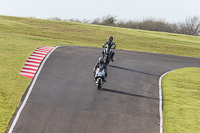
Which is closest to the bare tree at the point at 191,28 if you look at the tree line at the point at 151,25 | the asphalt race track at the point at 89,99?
the tree line at the point at 151,25

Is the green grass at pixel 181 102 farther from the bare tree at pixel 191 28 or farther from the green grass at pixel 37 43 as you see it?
the bare tree at pixel 191 28

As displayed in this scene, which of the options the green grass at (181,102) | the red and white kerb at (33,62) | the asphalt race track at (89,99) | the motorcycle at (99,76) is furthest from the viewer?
the red and white kerb at (33,62)

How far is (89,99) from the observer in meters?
17.1

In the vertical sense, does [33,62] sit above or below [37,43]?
below

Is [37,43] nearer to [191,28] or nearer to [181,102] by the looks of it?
[181,102]

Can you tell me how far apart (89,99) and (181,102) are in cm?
539

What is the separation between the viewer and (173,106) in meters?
16.9

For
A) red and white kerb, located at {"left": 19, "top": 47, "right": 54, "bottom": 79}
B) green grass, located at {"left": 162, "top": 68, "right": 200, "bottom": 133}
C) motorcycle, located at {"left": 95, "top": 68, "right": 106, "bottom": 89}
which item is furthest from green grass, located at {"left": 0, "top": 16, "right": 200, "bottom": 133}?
green grass, located at {"left": 162, "top": 68, "right": 200, "bottom": 133}

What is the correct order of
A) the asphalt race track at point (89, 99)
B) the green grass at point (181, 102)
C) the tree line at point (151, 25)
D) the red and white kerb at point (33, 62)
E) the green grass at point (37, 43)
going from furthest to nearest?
the tree line at point (151, 25) < the red and white kerb at point (33, 62) < the green grass at point (37, 43) < the green grass at point (181, 102) < the asphalt race track at point (89, 99)

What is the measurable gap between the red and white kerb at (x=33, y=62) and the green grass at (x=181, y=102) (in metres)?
9.12

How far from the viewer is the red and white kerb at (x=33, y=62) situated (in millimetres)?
20766

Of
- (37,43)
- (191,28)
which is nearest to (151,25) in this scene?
(191,28)

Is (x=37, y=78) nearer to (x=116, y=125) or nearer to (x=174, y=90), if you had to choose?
(x=116, y=125)

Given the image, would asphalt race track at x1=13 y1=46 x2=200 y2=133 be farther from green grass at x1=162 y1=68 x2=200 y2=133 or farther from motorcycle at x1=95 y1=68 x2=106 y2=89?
green grass at x1=162 y1=68 x2=200 y2=133
